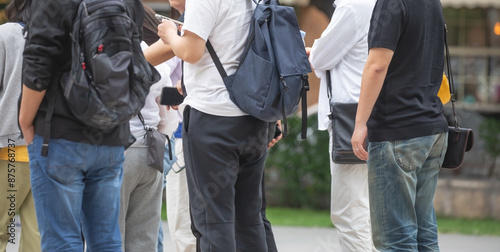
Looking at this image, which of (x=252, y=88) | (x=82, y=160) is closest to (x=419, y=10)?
(x=252, y=88)

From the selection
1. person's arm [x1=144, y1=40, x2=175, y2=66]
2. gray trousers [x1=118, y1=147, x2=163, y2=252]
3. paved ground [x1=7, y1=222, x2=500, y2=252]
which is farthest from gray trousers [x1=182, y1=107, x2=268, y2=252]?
paved ground [x1=7, y1=222, x2=500, y2=252]

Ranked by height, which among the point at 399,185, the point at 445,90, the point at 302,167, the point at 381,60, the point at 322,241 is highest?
the point at 381,60

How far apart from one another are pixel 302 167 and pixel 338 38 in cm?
602

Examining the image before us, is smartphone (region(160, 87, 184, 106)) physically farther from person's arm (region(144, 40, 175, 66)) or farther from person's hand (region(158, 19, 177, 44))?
person's hand (region(158, 19, 177, 44))

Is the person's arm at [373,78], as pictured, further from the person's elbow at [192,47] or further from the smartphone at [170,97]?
the smartphone at [170,97]

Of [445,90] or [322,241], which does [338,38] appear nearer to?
[445,90]

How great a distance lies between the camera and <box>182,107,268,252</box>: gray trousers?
3852 mm

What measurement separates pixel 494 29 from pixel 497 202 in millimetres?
5998

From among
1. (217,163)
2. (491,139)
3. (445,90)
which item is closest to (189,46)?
(217,163)

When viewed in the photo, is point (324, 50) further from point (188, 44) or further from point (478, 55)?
point (478, 55)

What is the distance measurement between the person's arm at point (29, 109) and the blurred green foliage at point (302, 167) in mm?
7166

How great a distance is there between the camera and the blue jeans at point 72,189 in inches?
135

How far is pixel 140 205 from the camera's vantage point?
4629 millimetres

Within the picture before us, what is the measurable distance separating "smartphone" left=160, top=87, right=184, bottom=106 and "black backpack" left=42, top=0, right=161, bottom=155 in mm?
935
